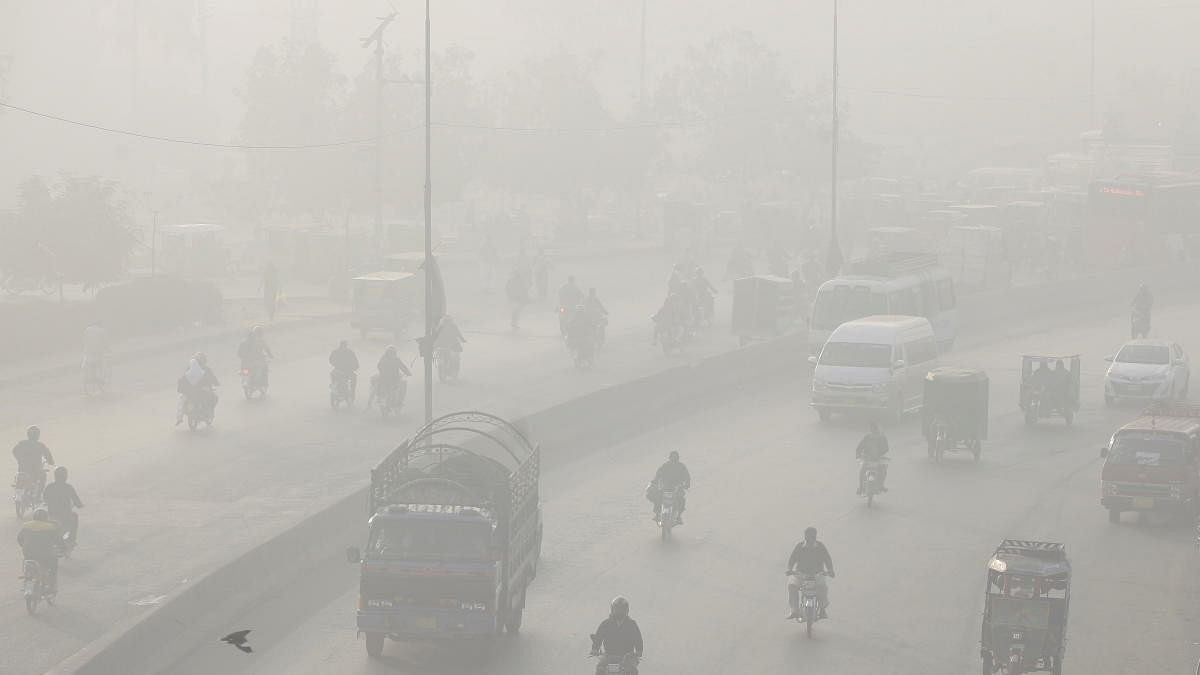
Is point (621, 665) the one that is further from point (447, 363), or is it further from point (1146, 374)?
point (1146, 374)

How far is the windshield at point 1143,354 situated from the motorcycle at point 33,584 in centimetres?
2677

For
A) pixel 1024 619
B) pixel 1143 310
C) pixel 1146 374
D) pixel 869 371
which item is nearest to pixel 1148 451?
pixel 869 371

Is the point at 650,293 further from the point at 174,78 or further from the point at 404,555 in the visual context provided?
the point at 174,78

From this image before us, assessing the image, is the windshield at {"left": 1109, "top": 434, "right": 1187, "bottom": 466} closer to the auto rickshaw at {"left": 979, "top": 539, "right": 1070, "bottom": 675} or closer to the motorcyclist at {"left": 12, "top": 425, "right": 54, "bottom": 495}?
the auto rickshaw at {"left": 979, "top": 539, "right": 1070, "bottom": 675}

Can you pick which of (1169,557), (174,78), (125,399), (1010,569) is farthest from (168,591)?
(174,78)

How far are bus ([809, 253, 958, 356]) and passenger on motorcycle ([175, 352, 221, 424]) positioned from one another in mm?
14750

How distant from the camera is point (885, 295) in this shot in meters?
42.8

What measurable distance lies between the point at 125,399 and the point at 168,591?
1767cm

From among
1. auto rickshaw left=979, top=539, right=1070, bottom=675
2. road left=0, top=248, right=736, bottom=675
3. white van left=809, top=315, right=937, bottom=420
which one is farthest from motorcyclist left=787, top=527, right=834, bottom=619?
white van left=809, top=315, right=937, bottom=420

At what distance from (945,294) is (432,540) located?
29.7 m

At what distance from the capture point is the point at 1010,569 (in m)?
19.4

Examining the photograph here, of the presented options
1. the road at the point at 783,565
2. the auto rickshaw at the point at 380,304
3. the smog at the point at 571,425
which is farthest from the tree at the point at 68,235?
the road at the point at 783,565

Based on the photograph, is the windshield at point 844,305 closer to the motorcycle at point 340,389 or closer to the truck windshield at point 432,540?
the motorcycle at point 340,389

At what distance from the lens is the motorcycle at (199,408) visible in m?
35.3
